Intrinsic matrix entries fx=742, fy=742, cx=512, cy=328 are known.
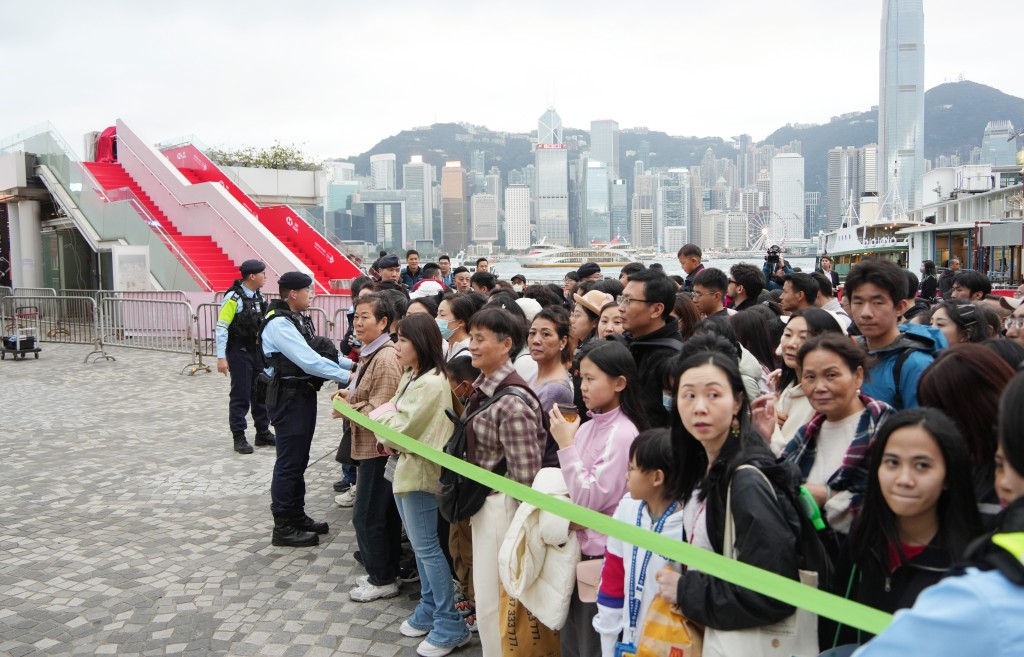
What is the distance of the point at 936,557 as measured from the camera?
6.37 ft

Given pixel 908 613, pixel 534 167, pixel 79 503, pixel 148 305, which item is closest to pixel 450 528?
pixel 908 613

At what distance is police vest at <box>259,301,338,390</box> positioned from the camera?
5.16 meters

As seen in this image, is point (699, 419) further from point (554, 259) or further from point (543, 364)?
point (554, 259)

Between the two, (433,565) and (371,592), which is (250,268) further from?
(433,565)

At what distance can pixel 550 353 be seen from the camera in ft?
13.5

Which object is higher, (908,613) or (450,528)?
(908,613)

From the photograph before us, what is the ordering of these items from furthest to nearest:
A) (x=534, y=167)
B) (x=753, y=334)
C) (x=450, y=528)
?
(x=534, y=167)
(x=753, y=334)
(x=450, y=528)

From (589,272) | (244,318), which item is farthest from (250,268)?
(589,272)

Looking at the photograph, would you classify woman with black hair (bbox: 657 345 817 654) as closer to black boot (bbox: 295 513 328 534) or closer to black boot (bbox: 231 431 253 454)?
black boot (bbox: 295 513 328 534)

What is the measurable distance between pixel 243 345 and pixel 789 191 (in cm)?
15030

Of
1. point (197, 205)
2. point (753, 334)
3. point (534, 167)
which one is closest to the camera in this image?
point (753, 334)

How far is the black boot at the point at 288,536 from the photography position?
17.3ft

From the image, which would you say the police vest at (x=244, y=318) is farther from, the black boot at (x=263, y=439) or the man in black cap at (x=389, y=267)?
the man in black cap at (x=389, y=267)

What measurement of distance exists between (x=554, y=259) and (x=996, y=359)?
7858cm
